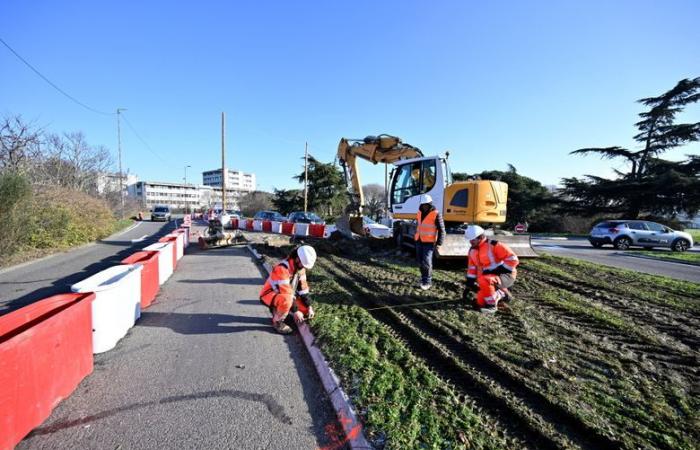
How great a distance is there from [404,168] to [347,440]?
29.3 ft

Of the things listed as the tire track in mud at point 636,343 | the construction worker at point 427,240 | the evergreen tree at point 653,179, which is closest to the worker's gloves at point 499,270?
the tire track in mud at point 636,343

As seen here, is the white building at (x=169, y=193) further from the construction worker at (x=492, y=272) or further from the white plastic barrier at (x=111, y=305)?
the construction worker at (x=492, y=272)

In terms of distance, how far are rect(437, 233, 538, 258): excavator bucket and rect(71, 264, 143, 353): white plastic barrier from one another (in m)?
6.47

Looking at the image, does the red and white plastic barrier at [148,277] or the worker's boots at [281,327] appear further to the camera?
the red and white plastic barrier at [148,277]

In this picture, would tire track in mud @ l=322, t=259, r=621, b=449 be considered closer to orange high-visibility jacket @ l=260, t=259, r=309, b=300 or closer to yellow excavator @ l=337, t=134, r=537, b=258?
orange high-visibility jacket @ l=260, t=259, r=309, b=300

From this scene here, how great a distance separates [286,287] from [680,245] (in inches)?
803

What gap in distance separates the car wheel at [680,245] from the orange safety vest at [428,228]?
16796 mm

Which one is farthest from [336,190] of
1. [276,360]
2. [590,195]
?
[276,360]

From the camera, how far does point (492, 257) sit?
5.74 metres

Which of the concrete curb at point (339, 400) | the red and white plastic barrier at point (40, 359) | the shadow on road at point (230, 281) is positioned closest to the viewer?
the red and white plastic barrier at point (40, 359)

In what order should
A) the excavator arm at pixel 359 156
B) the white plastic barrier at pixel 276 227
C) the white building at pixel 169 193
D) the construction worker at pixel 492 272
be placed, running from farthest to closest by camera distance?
the white building at pixel 169 193 → the white plastic barrier at pixel 276 227 → the excavator arm at pixel 359 156 → the construction worker at pixel 492 272

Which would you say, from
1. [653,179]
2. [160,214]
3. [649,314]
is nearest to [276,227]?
[649,314]

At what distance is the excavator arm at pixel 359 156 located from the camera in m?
11.5

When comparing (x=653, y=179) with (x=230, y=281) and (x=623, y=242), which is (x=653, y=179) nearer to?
(x=623, y=242)
